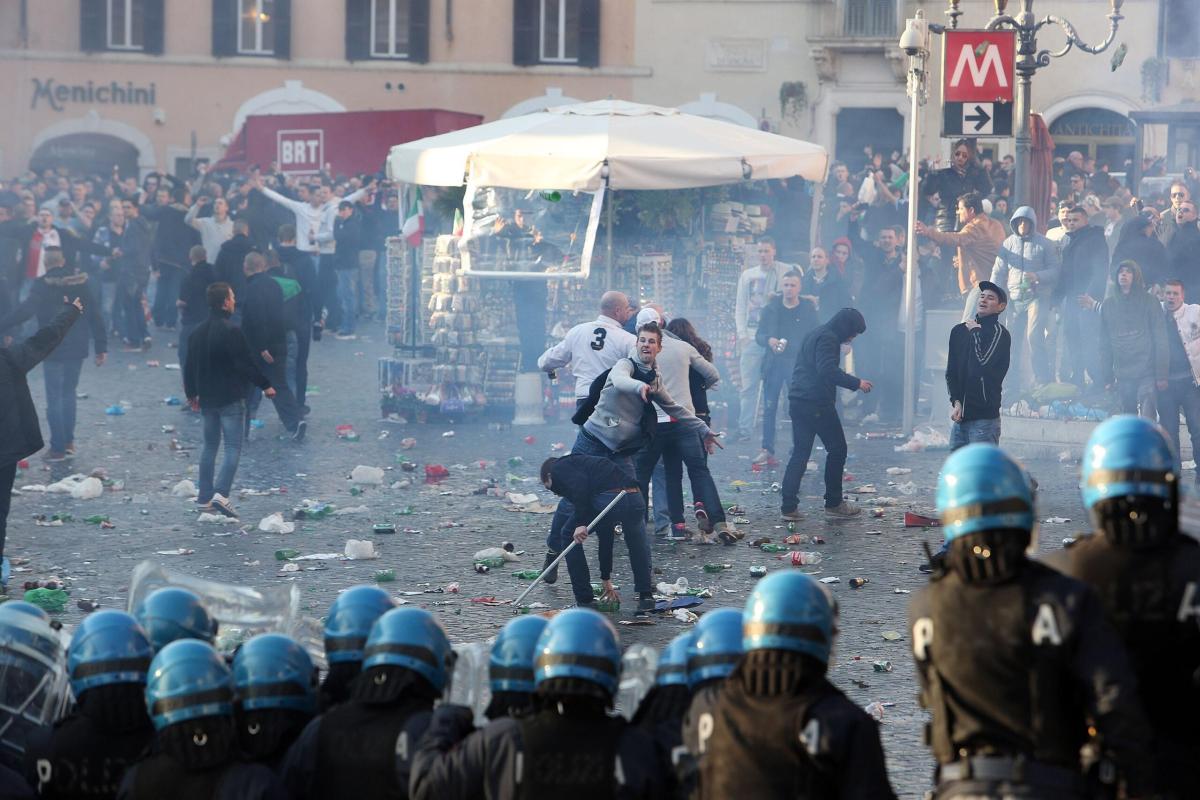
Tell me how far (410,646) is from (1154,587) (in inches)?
71.2

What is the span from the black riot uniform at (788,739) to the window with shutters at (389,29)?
1279 inches

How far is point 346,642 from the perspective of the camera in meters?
5.06

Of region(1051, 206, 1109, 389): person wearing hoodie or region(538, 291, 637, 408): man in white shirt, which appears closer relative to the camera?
region(538, 291, 637, 408): man in white shirt

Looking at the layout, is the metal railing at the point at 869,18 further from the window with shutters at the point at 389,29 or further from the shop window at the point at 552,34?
the window with shutters at the point at 389,29

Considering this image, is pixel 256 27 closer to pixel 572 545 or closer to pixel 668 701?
pixel 572 545

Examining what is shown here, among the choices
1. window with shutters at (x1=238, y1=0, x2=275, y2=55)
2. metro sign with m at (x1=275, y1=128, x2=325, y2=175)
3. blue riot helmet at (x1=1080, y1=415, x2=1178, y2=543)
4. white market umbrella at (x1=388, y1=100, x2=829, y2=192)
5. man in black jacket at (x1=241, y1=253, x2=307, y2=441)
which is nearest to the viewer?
blue riot helmet at (x1=1080, y1=415, x2=1178, y2=543)

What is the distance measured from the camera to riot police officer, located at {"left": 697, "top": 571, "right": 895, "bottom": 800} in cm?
396

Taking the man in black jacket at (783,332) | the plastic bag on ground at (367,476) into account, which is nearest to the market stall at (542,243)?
the man in black jacket at (783,332)

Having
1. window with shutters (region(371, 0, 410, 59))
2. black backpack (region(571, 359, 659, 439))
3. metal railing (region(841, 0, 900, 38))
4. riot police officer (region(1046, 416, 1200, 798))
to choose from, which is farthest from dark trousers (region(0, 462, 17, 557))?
window with shutters (region(371, 0, 410, 59))

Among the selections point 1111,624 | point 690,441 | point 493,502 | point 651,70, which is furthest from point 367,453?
point 651,70

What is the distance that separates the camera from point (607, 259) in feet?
55.8

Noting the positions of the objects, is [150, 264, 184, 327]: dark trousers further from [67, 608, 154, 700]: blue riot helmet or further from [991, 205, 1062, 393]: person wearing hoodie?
[67, 608, 154, 700]: blue riot helmet

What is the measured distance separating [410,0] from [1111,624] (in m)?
32.7

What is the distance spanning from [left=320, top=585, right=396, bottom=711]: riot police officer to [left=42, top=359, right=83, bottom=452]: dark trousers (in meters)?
9.93
